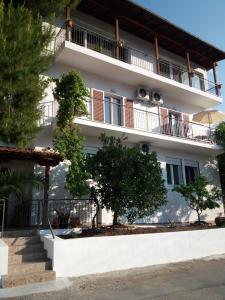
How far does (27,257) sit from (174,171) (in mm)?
10867

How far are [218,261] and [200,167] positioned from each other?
8.75 metres

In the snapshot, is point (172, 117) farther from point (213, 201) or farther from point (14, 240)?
point (14, 240)

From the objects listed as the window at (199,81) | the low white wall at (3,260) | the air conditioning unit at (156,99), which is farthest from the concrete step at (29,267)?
the window at (199,81)

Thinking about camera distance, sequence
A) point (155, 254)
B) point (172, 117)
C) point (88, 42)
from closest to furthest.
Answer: point (155, 254) → point (88, 42) → point (172, 117)

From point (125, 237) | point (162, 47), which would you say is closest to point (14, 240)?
point (125, 237)

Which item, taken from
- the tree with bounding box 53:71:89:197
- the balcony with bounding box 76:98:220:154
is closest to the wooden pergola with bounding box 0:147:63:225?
the tree with bounding box 53:71:89:197

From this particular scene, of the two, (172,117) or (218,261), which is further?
(172,117)

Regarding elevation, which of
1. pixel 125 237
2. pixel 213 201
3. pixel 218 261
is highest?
pixel 213 201

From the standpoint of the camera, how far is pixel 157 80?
16.3 m

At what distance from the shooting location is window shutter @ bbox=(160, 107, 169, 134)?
16.7 meters

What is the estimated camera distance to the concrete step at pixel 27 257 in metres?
7.78

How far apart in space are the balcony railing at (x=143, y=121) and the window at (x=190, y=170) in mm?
1474

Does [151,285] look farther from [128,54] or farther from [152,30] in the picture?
[152,30]

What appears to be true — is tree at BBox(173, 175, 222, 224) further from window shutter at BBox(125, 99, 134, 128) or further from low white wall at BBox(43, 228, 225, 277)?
window shutter at BBox(125, 99, 134, 128)
